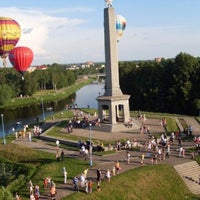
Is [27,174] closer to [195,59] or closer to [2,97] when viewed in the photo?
[195,59]

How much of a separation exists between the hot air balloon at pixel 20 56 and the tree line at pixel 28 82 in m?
46.4

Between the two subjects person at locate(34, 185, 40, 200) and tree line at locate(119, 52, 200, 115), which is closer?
person at locate(34, 185, 40, 200)

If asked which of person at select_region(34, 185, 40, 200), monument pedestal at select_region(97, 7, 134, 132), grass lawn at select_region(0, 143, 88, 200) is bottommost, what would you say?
grass lawn at select_region(0, 143, 88, 200)

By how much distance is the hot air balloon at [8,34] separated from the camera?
2245 inches

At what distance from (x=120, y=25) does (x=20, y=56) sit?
29240 mm

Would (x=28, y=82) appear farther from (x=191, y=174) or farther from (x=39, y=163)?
(x=191, y=174)

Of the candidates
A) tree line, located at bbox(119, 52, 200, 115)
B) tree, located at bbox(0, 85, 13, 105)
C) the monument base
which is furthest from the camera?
tree, located at bbox(0, 85, 13, 105)

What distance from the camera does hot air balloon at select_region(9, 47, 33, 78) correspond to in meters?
60.4

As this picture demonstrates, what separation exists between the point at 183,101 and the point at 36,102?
54.4 metres

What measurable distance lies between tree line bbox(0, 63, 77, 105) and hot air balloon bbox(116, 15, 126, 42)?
1323 inches

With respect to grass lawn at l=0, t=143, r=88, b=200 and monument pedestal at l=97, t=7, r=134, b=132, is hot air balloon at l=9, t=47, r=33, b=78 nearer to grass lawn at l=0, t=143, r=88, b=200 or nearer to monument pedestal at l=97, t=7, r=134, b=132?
monument pedestal at l=97, t=7, r=134, b=132

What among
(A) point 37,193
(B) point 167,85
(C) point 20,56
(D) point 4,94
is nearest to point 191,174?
(A) point 37,193

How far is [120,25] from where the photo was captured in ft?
272

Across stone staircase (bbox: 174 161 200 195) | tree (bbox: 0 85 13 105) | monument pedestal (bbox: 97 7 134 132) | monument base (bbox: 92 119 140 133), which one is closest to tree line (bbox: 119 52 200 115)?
monument base (bbox: 92 119 140 133)
